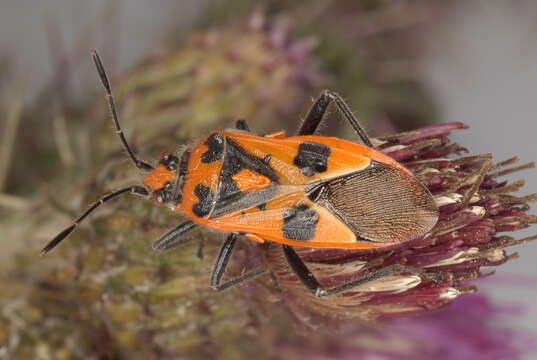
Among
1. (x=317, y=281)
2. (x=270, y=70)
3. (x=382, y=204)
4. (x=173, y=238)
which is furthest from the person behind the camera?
(x=270, y=70)

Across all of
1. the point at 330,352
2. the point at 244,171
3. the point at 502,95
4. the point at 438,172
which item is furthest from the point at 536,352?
the point at 502,95

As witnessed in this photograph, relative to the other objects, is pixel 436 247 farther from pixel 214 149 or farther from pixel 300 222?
pixel 214 149

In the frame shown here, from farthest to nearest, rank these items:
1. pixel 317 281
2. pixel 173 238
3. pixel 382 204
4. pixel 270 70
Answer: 1. pixel 270 70
2. pixel 173 238
3. pixel 317 281
4. pixel 382 204

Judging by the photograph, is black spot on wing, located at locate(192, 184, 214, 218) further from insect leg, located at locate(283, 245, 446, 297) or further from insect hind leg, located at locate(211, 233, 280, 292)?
insect leg, located at locate(283, 245, 446, 297)

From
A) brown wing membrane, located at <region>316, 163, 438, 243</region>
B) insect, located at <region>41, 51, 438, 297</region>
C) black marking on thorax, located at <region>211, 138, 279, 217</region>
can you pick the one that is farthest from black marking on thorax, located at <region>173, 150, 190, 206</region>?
brown wing membrane, located at <region>316, 163, 438, 243</region>

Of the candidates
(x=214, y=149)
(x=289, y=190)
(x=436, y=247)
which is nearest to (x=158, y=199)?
(x=214, y=149)

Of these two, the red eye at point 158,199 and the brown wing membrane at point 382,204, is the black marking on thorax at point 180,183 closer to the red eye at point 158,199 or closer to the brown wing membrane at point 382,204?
the red eye at point 158,199
